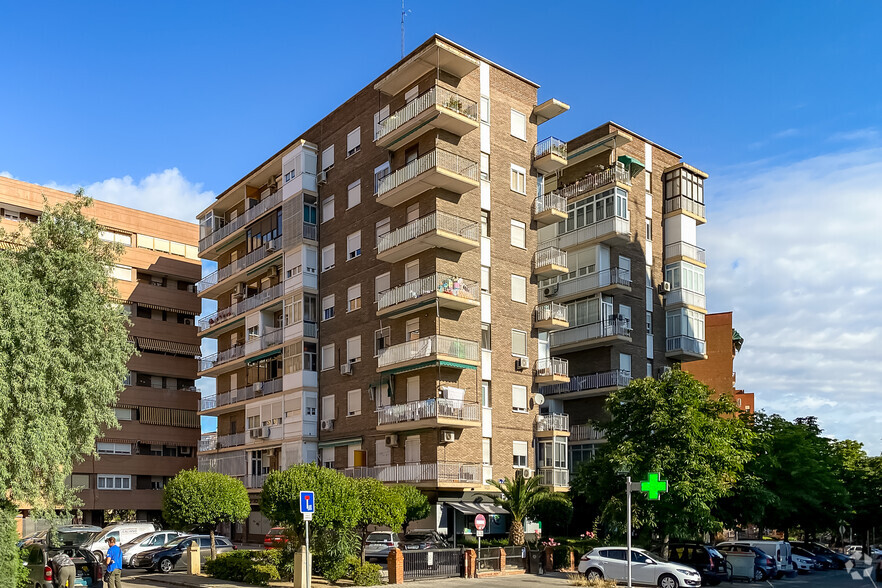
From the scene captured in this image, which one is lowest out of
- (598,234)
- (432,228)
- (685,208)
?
(432,228)

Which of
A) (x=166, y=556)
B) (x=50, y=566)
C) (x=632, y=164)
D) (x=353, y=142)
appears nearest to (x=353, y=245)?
(x=353, y=142)

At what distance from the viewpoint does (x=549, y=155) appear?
48156 mm

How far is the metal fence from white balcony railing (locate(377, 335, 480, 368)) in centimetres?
1044

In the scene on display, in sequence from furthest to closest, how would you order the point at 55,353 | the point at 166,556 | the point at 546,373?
the point at 546,373, the point at 166,556, the point at 55,353

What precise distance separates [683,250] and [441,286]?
68.8 feet

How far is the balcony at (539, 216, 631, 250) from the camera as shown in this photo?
51.4 metres

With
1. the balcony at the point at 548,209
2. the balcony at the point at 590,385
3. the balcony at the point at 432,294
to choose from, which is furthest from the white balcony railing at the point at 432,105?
the balcony at the point at 590,385

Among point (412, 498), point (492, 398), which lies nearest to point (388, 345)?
point (492, 398)

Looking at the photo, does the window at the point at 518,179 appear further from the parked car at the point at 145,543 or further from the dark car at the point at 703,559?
the parked car at the point at 145,543

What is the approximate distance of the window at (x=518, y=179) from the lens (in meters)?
47.5

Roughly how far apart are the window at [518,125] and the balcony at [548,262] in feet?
20.8

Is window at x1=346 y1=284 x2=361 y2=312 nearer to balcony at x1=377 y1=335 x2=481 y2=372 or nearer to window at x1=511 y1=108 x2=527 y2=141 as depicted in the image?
balcony at x1=377 y1=335 x2=481 y2=372

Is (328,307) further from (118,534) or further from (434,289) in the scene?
(118,534)

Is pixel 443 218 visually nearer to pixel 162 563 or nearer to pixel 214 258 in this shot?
pixel 162 563
